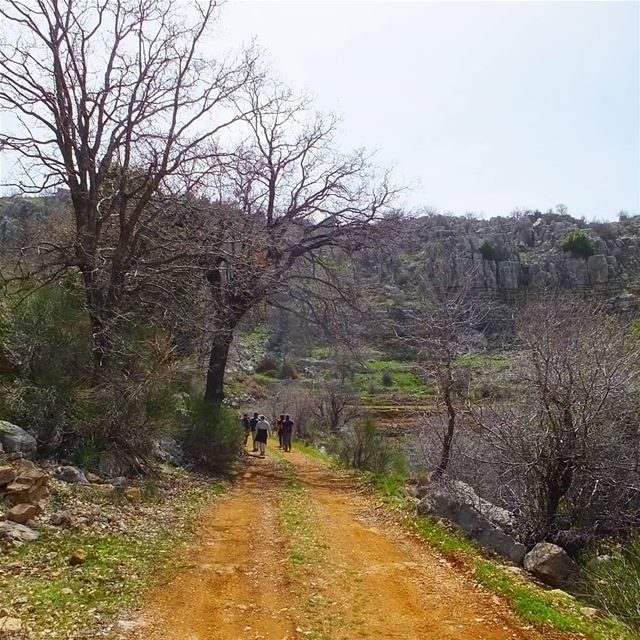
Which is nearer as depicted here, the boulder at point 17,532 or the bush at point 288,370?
the boulder at point 17,532

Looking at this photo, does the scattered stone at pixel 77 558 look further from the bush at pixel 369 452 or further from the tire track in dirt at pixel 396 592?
the bush at pixel 369 452

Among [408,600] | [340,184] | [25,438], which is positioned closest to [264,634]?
[408,600]

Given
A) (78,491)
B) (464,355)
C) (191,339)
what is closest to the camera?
(78,491)

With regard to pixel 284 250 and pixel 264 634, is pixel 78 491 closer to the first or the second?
pixel 264 634

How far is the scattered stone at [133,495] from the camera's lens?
31.6 feet

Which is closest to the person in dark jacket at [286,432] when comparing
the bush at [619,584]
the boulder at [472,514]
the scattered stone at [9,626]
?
the boulder at [472,514]

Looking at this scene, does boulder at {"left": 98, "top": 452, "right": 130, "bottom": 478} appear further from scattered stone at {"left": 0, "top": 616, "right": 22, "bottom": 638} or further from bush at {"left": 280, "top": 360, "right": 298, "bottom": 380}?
bush at {"left": 280, "top": 360, "right": 298, "bottom": 380}

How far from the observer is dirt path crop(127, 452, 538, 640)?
561 centimetres

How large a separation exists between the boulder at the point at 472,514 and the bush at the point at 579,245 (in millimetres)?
64294

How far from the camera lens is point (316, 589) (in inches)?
262

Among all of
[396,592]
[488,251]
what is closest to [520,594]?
[396,592]

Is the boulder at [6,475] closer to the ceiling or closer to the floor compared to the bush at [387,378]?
closer to the ceiling

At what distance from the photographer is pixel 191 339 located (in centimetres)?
1537

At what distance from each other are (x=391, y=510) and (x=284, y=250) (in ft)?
30.2
